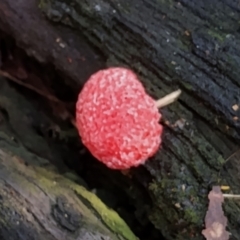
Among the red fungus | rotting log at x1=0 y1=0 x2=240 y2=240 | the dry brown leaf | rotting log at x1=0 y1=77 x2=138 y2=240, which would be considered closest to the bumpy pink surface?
the red fungus

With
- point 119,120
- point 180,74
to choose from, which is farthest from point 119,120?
point 180,74

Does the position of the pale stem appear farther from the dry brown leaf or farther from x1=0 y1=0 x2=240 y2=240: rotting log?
the dry brown leaf

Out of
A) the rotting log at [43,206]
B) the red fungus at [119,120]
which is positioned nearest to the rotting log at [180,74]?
the red fungus at [119,120]

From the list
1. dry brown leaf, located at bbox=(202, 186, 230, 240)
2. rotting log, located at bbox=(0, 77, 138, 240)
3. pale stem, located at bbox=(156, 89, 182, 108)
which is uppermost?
pale stem, located at bbox=(156, 89, 182, 108)

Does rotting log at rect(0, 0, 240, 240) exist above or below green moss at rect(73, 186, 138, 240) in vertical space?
above

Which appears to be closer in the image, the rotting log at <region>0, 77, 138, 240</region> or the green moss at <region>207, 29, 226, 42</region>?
the rotting log at <region>0, 77, 138, 240</region>
